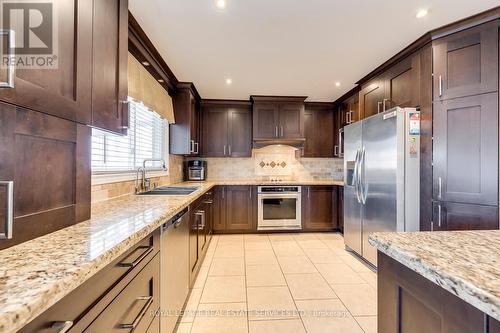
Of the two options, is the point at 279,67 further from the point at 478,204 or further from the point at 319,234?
the point at 319,234

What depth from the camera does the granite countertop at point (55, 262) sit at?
46 centimetres

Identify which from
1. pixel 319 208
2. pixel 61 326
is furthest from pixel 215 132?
pixel 61 326

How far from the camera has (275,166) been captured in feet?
15.0

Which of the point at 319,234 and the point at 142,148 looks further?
the point at 319,234

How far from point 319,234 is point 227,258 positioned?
181 centimetres

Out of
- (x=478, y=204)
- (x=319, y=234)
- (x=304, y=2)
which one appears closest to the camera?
(x=304, y=2)

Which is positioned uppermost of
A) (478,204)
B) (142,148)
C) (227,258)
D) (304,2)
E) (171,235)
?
(304,2)

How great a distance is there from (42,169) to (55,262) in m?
0.44

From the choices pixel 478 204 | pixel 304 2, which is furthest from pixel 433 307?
pixel 304 2

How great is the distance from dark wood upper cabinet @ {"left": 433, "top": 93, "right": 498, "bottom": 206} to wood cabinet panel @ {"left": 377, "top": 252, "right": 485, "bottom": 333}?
1574 mm

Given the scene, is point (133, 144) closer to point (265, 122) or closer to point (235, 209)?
point (235, 209)

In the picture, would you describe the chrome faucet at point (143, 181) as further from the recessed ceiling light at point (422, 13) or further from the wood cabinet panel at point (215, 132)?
the recessed ceiling light at point (422, 13)

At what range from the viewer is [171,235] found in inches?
60.0
